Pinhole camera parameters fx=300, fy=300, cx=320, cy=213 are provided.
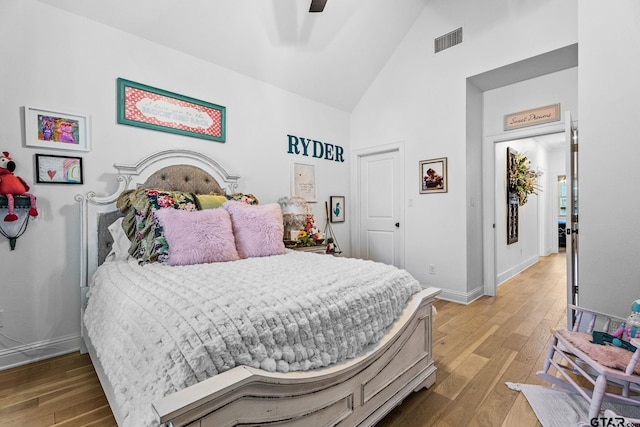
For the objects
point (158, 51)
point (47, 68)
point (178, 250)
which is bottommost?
point (178, 250)

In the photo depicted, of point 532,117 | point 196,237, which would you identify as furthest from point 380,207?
point 196,237

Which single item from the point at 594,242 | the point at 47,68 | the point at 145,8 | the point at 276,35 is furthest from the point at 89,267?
the point at 594,242

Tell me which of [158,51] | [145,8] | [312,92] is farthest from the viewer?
[312,92]

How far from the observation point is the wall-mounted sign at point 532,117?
3068 mm

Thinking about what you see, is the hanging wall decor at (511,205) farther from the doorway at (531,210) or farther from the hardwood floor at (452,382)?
the hardwood floor at (452,382)

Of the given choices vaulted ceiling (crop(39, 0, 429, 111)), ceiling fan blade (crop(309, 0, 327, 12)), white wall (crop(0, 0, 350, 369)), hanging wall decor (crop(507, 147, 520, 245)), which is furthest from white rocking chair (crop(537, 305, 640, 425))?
vaulted ceiling (crop(39, 0, 429, 111))

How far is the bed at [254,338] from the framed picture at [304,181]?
1706mm

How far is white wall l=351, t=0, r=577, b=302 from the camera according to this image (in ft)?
9.62

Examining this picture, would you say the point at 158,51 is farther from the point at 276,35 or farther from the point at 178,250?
the point at 178,250

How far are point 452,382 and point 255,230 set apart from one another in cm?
164

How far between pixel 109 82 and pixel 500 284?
16.1 ft

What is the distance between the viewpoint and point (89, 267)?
7.11ft

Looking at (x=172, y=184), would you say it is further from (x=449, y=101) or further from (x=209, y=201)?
(x=449, y=101)

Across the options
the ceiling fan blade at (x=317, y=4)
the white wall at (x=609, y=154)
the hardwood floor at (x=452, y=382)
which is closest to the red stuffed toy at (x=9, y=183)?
the hardwood floor at (x=452, y=382)
